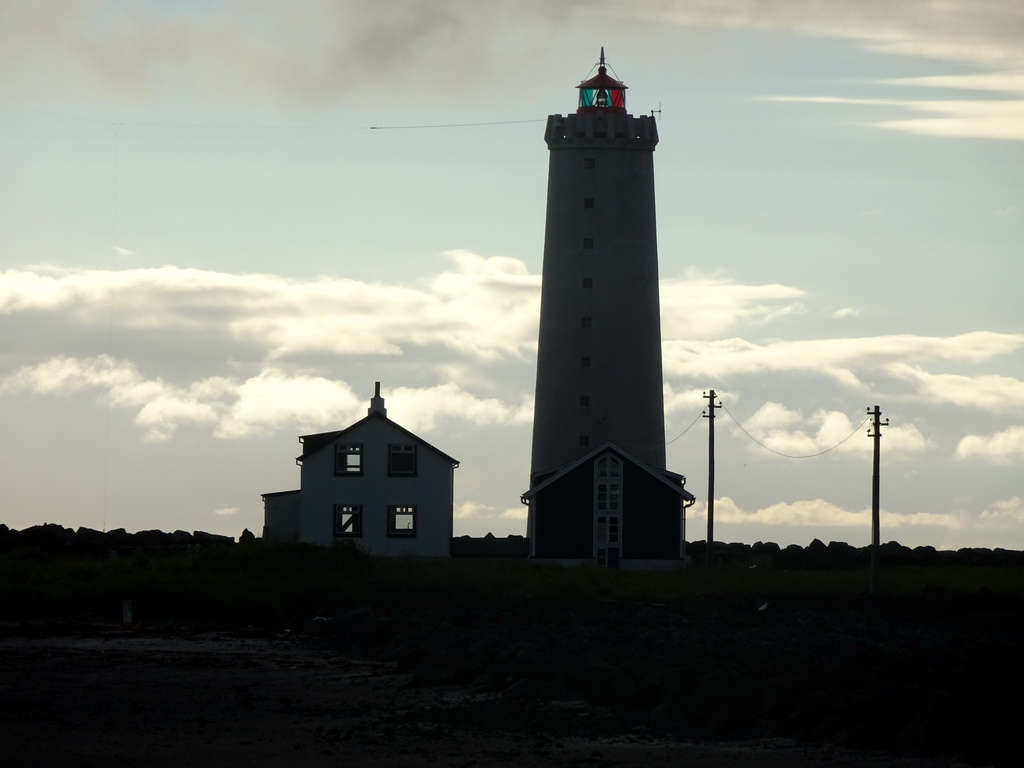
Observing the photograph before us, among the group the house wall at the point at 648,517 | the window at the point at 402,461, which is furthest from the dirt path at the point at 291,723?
the house wall at the point at 648,517

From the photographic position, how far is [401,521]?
48188 mm

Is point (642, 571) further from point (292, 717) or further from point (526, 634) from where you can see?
point (292, 717)

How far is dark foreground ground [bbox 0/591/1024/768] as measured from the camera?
14.7 metres

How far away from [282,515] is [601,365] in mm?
12612

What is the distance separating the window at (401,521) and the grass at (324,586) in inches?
92.9

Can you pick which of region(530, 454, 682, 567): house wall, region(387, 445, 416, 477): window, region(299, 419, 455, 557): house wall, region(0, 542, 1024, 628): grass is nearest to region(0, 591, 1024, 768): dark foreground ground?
region(0, 542, 1024, 628): grass

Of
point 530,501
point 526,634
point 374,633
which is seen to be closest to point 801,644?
point 526,634

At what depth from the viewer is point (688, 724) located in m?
16.5

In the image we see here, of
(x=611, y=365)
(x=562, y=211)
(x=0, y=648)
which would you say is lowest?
(x=0, y=648)

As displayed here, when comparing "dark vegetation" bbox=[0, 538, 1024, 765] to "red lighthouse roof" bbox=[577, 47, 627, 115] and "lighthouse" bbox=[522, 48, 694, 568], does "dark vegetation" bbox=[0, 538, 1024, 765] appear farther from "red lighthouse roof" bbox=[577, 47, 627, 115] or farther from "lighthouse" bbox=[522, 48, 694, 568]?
"red lighthouse roof" bbox=[577, 47, 627, 115]

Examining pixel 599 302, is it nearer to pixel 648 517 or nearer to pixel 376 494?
pixel 648 517

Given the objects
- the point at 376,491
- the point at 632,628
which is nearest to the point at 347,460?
the point at 376,491

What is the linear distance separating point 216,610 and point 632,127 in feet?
87.4

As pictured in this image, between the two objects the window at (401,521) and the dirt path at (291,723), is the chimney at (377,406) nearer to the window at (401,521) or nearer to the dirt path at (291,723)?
the window at (401,521)
